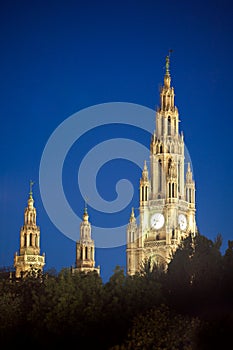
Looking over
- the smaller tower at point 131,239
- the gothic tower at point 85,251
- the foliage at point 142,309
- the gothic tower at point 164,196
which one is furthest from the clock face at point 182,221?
the foliage at point 142,309

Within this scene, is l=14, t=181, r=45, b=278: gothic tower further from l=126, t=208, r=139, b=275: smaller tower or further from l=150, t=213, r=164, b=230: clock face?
l=150, t=213, r=164, b=230: clock face

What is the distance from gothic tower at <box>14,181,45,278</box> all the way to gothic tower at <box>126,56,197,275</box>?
1295 centimetres

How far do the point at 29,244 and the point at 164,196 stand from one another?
20.9 metres

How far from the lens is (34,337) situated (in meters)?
78.5

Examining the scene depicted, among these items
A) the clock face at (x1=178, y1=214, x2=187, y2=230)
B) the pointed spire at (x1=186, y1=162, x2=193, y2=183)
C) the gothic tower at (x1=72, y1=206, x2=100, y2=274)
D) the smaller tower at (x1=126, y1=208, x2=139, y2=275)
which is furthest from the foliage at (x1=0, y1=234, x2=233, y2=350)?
the pointed spire at (x1=186, y1=162, x2=193, y2=183)

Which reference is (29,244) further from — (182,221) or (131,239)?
(182,221)

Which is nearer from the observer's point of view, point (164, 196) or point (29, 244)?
point (29, 244)

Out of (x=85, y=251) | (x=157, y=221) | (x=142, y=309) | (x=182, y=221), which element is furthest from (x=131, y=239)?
(x=142, y=309)

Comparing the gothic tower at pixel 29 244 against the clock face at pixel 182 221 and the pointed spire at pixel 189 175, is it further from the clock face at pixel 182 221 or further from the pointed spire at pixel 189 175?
the pointed spire at pixel 189 175

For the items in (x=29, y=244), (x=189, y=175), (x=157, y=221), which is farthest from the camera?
(x=189, y=175)

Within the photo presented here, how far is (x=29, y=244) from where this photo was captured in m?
145

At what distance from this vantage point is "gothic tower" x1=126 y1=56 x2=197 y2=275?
14575cm

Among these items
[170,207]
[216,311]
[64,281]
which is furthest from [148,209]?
[216,311]

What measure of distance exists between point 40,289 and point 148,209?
195 feet
